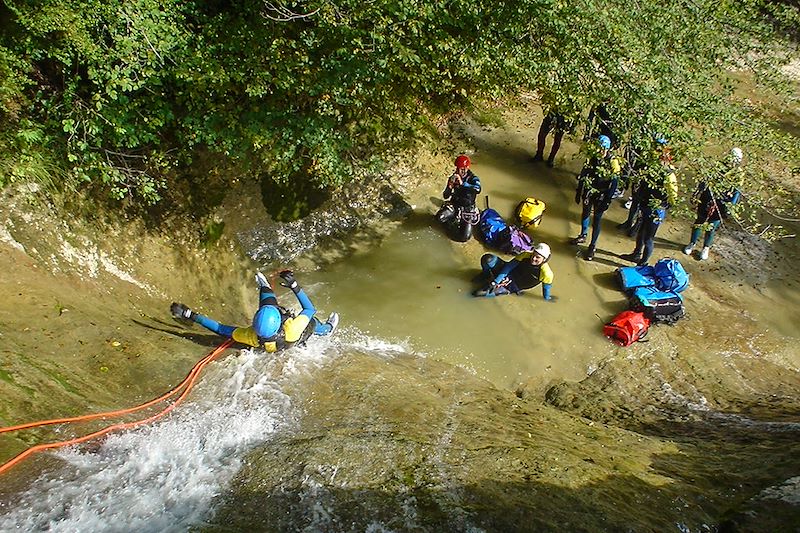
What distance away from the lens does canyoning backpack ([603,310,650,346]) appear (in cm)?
817

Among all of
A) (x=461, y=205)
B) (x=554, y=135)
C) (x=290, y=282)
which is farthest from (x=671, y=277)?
(x=290, y=282)

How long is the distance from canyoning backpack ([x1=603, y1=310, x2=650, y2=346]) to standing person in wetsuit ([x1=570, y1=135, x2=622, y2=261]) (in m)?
1.62

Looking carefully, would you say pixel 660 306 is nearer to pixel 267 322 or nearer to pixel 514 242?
pixel 514 242

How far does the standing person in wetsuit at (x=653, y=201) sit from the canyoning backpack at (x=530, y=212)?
1.63m

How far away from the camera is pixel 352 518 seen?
407 centimetres

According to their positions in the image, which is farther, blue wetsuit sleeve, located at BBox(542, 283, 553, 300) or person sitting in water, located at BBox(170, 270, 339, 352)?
blue wetsuit sleeve, located at BBox(542, 283, 553, 300)

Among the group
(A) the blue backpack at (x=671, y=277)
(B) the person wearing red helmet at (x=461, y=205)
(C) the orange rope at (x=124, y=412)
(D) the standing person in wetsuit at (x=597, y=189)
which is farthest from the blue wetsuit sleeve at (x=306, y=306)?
(A) the blue backpack at (x=671, y=277)

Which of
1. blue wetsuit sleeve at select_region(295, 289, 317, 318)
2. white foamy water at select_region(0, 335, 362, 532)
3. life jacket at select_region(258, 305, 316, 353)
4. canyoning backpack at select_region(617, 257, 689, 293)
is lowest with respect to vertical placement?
white foamy water at select_region(0, 335, 362, 532)

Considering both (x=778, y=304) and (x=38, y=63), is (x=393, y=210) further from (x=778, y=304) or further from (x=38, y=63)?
(x=778, y=304)

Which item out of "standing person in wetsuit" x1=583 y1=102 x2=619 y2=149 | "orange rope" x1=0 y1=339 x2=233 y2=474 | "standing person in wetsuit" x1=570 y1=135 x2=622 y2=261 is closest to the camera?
"orange rope" x1=0 y1=339 x2=233 y2=474

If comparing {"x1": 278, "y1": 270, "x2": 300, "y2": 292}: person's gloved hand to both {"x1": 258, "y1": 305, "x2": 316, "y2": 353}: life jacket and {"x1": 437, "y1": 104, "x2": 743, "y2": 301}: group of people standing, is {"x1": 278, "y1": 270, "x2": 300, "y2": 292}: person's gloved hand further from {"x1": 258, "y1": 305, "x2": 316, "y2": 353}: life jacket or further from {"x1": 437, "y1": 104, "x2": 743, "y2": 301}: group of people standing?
{"x1": 437, "y1": 104, "x2": 743, "y2": 301}: group of people standing

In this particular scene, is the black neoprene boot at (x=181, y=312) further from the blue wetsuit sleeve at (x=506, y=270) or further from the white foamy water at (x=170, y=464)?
the blue wetsuit sleeve at (x=506, y=270)

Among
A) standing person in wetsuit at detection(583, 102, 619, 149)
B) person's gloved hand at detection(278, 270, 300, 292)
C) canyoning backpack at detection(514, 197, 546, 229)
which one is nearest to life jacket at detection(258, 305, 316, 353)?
person's gloved hand at detection(278, 270, 300, 292)

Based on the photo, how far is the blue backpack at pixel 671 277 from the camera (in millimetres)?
8648
